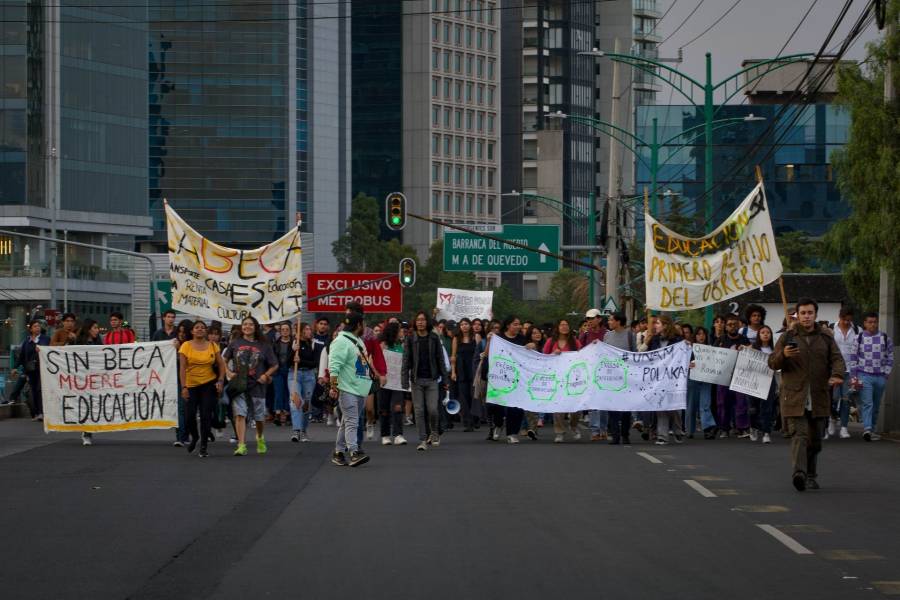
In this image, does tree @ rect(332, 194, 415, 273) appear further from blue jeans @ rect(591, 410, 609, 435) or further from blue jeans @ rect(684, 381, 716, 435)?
blue jeans @ rect(591, 410, 609, 435)

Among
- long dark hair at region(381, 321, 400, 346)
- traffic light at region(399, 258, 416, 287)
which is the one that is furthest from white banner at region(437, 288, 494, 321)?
long dark hair at region(381, 321, 400, 346)

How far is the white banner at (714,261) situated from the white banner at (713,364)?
2.36 ft

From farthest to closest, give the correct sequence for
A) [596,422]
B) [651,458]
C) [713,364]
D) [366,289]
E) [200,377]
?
[366,289] → [713,364] → [596,422] → [200,377] → [651,458]

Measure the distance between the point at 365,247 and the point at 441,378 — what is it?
101 metres

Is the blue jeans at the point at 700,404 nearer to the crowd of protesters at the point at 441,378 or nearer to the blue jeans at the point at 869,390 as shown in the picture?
the crowd of protesters at the point at 441,378

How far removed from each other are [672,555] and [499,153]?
14968 centimetres

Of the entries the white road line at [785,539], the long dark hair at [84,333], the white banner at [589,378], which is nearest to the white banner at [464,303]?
the white banner at [589,378]

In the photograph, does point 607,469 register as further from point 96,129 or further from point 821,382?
point 96,129

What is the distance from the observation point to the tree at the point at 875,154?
83.6 feet

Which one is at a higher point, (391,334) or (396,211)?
(396,211)

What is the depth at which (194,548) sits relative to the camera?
11742mm

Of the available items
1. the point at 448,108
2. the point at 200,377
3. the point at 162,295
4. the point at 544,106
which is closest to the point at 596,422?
the point at 200,377

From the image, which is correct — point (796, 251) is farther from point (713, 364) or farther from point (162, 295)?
point (713, 364)

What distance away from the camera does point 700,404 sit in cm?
2556
